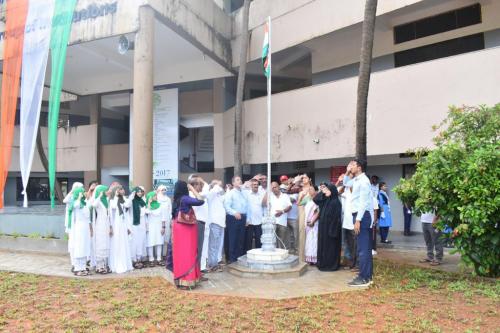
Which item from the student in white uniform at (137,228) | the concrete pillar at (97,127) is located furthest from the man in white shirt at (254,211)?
the concrete pillar at (97,127)

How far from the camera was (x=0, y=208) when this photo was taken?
11891 millimetres

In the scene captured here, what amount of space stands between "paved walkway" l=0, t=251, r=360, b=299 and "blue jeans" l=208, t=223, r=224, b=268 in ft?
1.25

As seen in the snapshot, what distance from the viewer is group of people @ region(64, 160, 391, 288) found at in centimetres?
587

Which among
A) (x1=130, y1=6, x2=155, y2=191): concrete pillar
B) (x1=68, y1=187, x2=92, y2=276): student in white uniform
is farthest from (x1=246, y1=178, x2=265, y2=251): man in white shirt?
(x1=130, y1=6, x2=155, y2=191): concrete pillar

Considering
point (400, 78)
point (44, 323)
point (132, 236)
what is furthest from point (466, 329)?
point (400, 78)

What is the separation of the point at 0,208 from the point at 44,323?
29.3ft

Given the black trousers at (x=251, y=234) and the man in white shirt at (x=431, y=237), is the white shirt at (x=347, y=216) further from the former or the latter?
the black trousers at (x=251, y=234)

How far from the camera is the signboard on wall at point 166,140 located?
1644 cm

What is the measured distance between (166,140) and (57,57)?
591 centimetres

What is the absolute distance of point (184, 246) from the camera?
5793 millimetres

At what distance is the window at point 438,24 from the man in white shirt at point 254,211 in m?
7.70

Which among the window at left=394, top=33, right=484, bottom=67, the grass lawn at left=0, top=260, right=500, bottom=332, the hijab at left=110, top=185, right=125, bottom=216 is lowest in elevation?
the grass lawn at left=0, top=260, right=500, bottom=332

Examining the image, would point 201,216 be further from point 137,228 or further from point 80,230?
point 80,230

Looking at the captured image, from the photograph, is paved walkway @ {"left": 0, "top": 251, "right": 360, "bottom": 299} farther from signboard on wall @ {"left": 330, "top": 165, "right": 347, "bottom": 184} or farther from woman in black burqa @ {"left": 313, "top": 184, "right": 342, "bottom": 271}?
signboard on wall @ {"left": 330, "top": 165, "right": 347, "bottom": 184}
